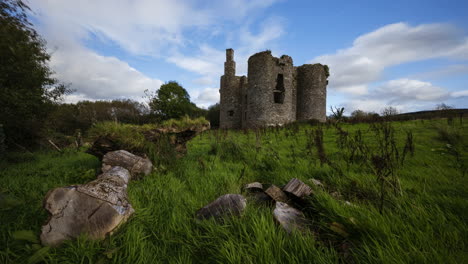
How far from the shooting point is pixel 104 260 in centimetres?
129

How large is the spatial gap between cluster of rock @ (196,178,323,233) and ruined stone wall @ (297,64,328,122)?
19636 mm

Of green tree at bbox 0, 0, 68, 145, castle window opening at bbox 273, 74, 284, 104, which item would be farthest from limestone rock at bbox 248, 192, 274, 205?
castle window opening at bbox 273, 74, 284, 104

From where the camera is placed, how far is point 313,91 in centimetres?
1978

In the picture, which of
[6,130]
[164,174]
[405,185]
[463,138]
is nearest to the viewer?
[405,185]

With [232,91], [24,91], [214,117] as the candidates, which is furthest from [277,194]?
[214,117]

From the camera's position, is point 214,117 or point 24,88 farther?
point 214,117

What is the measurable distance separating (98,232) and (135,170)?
1.82 meters

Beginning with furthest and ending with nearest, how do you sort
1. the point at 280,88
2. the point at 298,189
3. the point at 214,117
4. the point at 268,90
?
the point at 214,117, the point at 280,88, the point at 268,90, the point at 298,189

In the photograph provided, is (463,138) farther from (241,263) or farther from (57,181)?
(57,181)

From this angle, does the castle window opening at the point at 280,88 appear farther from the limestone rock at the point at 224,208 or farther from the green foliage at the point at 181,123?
the limestone rock at the point at 224,208

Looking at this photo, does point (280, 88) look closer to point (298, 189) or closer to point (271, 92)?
point (271, 92)

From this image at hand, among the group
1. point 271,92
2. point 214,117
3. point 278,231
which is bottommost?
point 278,231

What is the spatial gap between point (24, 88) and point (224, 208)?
35.1ft

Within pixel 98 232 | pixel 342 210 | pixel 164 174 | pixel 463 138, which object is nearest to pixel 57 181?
pixel 164 174
